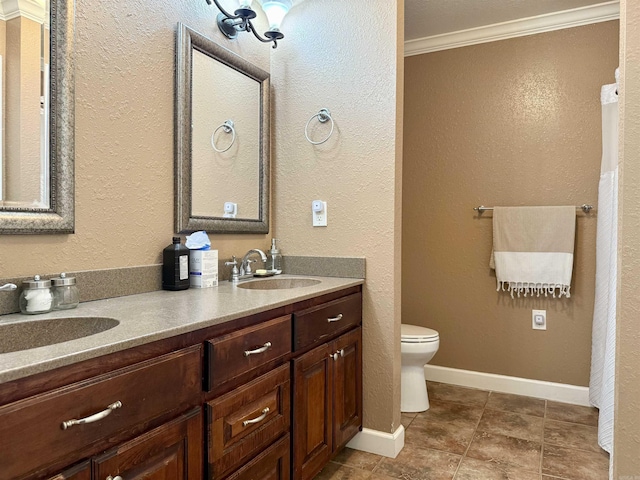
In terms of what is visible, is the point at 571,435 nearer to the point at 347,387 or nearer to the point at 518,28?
the point at 347,387

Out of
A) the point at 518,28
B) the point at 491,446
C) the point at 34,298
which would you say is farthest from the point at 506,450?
the point at 518,28

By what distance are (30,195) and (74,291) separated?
1.03 feet

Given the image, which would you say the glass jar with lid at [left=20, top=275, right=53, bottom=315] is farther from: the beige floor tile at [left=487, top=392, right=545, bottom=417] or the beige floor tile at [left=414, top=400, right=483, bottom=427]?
the beige floor tile at [left=487, top=392, right=545, bottom=417]

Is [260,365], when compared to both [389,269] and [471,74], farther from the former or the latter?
[471,74]

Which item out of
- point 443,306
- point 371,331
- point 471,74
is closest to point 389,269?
point 371,331

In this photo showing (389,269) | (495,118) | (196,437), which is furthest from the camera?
(495,118)

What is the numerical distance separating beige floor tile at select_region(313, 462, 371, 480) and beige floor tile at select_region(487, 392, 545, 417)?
1.13 metres

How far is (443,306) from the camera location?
312 centimetres

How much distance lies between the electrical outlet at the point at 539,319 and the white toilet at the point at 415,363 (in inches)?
28.9

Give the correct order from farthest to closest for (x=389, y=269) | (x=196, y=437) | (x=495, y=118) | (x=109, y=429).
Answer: (x=495, y=118)
(x=389, y=269)
(x=196, y=437)
(x=109, y=429)

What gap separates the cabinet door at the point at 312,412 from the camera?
1.58 metres

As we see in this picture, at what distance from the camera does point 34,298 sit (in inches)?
47.8

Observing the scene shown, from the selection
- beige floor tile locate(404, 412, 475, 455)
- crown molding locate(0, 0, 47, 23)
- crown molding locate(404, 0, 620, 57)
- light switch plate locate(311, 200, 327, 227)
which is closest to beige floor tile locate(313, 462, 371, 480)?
beige floor tile locate(404, 412, 475, 455)

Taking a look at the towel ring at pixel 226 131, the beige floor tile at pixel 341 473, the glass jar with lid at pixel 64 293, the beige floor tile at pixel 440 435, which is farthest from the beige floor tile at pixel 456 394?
the glass jar with lid at pixel 64 293
